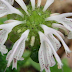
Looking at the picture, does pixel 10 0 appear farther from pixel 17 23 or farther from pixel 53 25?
pixel 53 25

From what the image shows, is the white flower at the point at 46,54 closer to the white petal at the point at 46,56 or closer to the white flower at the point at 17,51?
the white petal at the point at 46,56

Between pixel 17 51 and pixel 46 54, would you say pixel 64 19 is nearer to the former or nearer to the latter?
pixel 46 54

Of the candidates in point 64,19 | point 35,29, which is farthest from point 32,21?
point 64,19

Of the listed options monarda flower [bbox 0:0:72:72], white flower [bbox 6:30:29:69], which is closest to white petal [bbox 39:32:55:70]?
monarda flower [bbox 0:0:72:72]

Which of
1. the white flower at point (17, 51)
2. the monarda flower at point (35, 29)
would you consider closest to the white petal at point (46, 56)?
the monarda flower at point (35, 29)

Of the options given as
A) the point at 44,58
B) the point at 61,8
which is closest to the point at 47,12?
the point at 44,58

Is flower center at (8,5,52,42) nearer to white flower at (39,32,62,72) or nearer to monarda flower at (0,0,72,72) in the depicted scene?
monarda flower at (0,0,72,72)

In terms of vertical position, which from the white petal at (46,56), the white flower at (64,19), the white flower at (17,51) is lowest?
the white petal at (46,56)

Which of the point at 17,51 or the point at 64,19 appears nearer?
the point at 17,51
